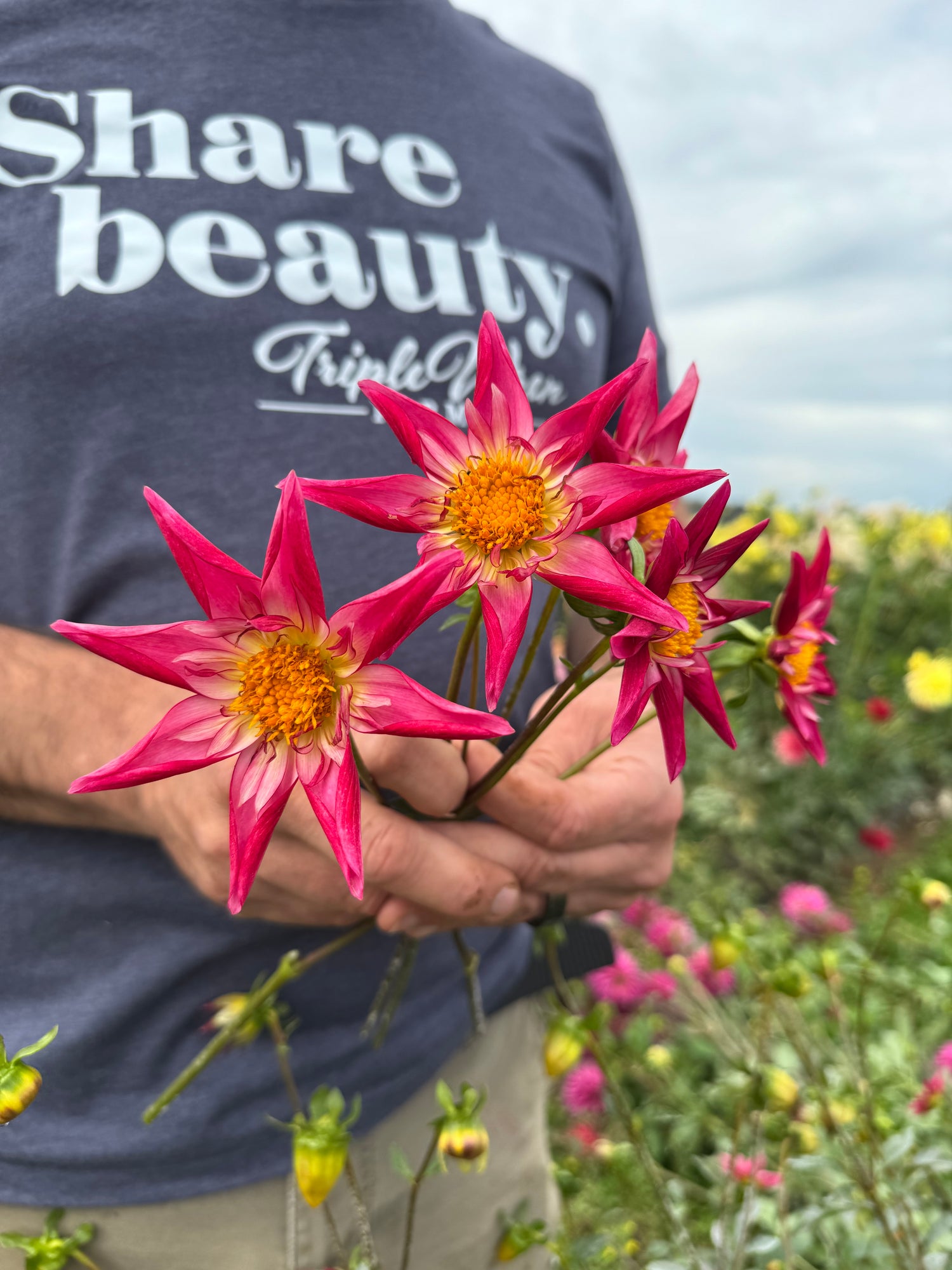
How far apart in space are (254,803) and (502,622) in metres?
0.13

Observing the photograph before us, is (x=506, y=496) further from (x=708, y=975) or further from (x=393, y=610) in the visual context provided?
(x=708, y=975)

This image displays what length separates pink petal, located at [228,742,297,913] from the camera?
0.38 metres

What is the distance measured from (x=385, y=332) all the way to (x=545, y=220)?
0.29 metres

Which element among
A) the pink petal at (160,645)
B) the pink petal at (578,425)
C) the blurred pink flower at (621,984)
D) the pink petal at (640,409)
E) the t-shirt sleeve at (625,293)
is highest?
the t-shirt sleeve at (625,293)

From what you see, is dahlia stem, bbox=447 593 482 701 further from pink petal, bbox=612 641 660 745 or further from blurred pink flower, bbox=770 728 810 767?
blurred pink flower, bbox=770 728 810 767

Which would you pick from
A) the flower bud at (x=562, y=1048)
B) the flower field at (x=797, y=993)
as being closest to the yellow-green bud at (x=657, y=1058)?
the flower field at (x=797, y=993)

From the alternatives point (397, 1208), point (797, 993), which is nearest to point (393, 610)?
point (797, 993)

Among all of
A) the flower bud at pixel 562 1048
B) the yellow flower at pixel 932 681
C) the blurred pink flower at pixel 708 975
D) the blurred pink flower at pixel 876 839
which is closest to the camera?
the flower bud at pixel 562 1048

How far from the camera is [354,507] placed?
0.37 meters

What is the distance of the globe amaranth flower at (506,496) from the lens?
36 cm

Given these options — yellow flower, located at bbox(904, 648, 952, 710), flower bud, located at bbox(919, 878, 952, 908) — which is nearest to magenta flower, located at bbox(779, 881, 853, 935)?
yellow flower, located at bbox(904, 648, 952, 710)

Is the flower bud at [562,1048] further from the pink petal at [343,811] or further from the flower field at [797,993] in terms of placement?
the pink petal at [343,811]

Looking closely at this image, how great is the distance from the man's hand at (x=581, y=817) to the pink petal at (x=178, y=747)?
0.65 feet

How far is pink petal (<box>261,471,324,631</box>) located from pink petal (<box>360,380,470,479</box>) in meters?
0.05
